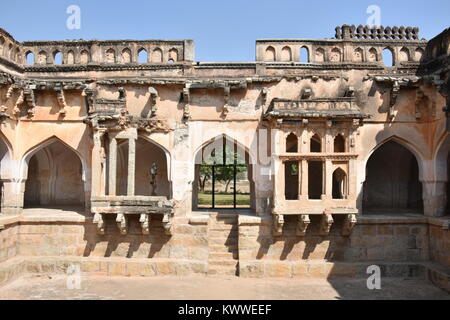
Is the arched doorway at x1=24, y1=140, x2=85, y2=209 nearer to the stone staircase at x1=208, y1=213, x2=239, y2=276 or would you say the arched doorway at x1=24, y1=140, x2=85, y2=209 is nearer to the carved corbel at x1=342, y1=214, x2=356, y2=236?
the stone staircase at x1=208, y1=213, x2=239, y2=276

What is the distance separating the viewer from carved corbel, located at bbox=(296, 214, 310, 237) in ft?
31.4

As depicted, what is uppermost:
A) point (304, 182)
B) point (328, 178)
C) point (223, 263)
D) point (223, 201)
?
point (328, 178)

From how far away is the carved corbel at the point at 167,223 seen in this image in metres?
9.64

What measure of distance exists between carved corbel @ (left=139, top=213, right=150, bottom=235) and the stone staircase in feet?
5.45

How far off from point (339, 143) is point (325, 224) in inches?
85.6

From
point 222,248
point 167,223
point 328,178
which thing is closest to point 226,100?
point 328,178

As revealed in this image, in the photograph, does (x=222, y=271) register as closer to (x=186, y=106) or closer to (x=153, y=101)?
(x=186, y=106)

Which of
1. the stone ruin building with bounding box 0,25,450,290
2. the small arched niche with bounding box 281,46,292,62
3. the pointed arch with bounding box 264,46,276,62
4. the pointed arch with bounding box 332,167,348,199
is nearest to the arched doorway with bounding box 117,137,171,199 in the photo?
the stone ruin building with bounding box 0,25,450,290

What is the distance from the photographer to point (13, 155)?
414 inches

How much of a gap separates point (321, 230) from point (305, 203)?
0.92 metres

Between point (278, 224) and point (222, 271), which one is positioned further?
point (222, 271)

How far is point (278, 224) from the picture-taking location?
31.8 ft

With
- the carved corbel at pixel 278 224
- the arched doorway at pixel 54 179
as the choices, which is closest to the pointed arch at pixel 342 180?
the carved corbel at pixel 278 224
